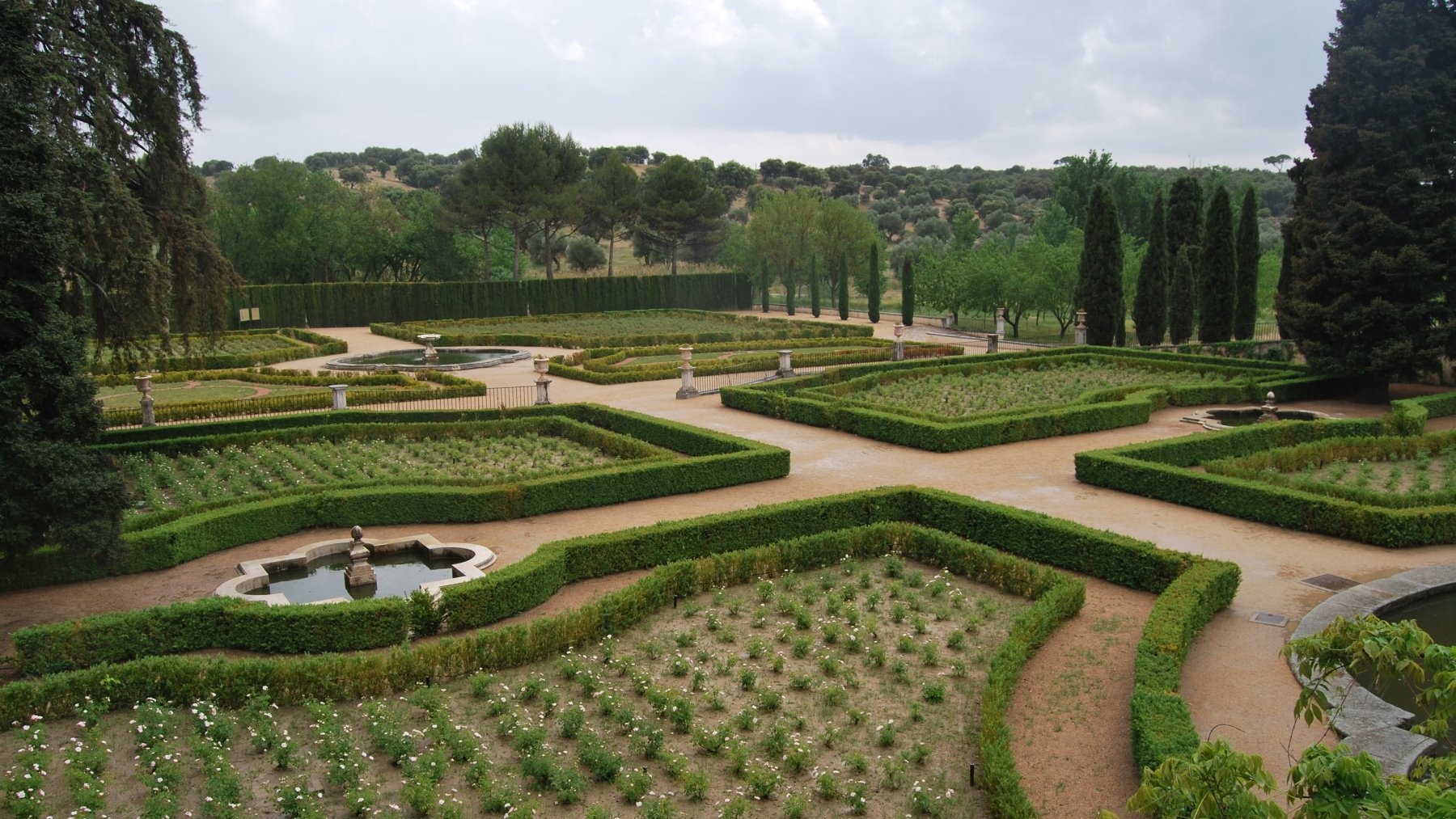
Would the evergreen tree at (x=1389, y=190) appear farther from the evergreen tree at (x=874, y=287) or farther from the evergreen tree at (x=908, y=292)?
the evergreen tree at (x=874, y=287)

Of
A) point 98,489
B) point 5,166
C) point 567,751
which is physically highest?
point 5,166

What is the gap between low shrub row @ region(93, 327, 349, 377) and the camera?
31.4 metres

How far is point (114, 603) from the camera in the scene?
1195cm

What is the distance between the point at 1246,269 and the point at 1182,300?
89.2 inches

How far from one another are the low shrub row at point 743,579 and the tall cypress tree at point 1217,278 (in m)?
24.7

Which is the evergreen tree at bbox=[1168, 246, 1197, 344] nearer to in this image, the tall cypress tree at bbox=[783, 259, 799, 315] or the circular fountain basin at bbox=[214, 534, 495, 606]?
the tall cypress tree at bbox=[783, 259, 799, 315]

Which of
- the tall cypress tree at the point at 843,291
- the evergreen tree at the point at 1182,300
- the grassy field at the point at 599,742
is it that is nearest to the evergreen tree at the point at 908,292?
the tall cypress tree at the point at 843,291

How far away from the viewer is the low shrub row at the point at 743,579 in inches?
352

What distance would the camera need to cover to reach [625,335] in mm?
40969

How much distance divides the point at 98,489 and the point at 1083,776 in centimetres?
1011

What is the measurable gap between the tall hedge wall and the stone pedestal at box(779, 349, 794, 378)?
A: 29.2 meters

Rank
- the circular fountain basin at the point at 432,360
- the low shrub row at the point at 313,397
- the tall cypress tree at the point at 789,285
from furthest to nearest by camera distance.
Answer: the tall cypress tree at the point at 789,285 < the circular fountain basin at the point at 432,360 < the low shrub row at the point at 313,397

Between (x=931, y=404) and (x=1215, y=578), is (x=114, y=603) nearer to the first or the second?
(x=1215, y=578)

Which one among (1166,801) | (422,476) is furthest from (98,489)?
(1166,801)
